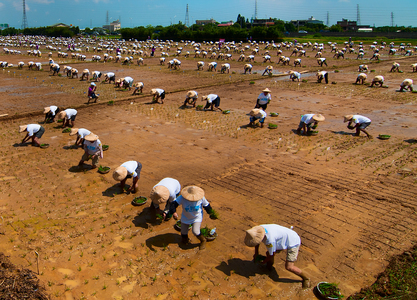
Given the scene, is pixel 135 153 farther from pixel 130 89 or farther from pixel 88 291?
pixel 130 89

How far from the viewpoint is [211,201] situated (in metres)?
8.41

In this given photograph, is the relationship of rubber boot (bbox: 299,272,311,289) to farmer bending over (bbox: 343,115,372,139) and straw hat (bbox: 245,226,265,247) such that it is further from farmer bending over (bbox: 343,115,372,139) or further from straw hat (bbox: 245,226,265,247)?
farmer bending over (bbox: 343,115,372,139)

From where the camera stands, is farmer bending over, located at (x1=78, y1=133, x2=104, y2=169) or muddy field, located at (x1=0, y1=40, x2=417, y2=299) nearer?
muddy field, located at (x1=0, y1=40, x2=417, y2=299)

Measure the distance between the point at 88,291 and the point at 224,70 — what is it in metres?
27.4

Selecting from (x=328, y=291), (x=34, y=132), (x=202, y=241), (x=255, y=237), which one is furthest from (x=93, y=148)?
(x=328, y=291)

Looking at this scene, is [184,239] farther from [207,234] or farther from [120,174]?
[120,174]

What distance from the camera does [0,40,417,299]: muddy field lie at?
5.88 m

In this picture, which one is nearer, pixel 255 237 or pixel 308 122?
pixel 255 237

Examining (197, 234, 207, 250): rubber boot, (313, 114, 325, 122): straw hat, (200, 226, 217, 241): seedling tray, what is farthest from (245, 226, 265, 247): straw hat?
(313, 114, 325, 122): straw hat

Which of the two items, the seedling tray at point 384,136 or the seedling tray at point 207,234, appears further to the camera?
the seedling tray at point 384,136

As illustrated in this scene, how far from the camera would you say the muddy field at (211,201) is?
588 centimetres

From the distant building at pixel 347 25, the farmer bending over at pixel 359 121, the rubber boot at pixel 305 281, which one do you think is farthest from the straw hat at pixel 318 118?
the distant building at pixel 347 25

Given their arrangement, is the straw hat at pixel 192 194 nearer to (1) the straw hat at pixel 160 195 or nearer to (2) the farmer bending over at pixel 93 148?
(1) the straw hat at pixel 160 195

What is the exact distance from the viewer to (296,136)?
13.4 meters
